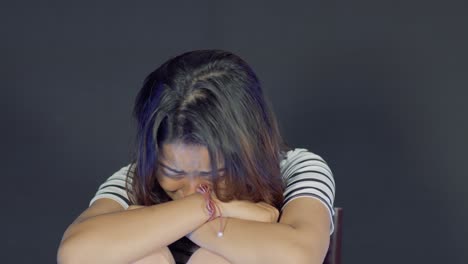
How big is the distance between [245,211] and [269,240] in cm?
10

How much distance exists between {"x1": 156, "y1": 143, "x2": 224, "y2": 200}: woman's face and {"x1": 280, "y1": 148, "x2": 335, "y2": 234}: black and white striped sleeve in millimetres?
168

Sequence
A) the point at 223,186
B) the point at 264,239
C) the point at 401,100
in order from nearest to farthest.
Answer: the point at 264,239 < the point at 223,186 < the point at 401,100

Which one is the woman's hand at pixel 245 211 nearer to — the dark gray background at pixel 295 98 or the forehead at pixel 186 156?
the forehead at pixel 186 156

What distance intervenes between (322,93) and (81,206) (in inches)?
33.5

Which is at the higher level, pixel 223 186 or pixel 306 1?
pixel 306 1

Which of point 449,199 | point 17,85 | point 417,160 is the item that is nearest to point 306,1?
point 417,160

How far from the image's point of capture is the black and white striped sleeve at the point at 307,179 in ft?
4.99

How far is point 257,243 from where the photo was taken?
1.36 meters

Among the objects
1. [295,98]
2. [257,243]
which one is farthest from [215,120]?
[295,98]

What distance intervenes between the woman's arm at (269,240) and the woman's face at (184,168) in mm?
97

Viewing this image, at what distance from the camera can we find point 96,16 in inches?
99.1

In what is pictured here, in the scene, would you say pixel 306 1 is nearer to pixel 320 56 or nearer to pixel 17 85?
pixel 320 56

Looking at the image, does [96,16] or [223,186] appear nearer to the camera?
[223,186]

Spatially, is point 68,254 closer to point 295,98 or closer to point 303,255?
point 303,255
